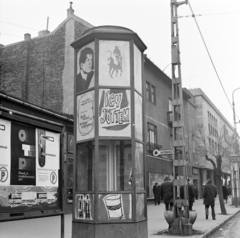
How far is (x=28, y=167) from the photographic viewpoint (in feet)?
16.3

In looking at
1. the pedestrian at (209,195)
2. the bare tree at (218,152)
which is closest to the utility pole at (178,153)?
the pedestrian at (209,195)

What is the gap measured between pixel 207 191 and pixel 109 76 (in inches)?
368

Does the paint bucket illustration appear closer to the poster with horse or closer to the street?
the poster with horse

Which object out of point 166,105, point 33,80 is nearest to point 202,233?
point 33,80

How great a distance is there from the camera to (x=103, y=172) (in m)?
8.63

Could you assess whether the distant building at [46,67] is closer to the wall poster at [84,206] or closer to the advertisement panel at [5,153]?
the wall poster at [84,206]

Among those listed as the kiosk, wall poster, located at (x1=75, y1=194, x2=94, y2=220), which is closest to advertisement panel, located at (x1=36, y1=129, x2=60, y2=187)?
the kiosk

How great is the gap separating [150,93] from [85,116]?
66.3ft

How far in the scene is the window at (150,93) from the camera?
1112 inches

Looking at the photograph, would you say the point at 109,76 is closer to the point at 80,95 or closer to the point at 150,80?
the point at 80,95

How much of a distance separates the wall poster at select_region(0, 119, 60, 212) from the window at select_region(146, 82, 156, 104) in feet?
75.4

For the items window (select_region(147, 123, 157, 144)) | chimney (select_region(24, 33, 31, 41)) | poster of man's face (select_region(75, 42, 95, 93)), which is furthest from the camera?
chimney (select_region(24, 33, 31, 41))

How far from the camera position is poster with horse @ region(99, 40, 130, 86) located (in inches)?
340

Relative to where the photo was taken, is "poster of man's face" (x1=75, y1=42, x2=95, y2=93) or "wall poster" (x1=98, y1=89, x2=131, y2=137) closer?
"wall poster" (x1=98, y1=89, x2=131, y2=137)
